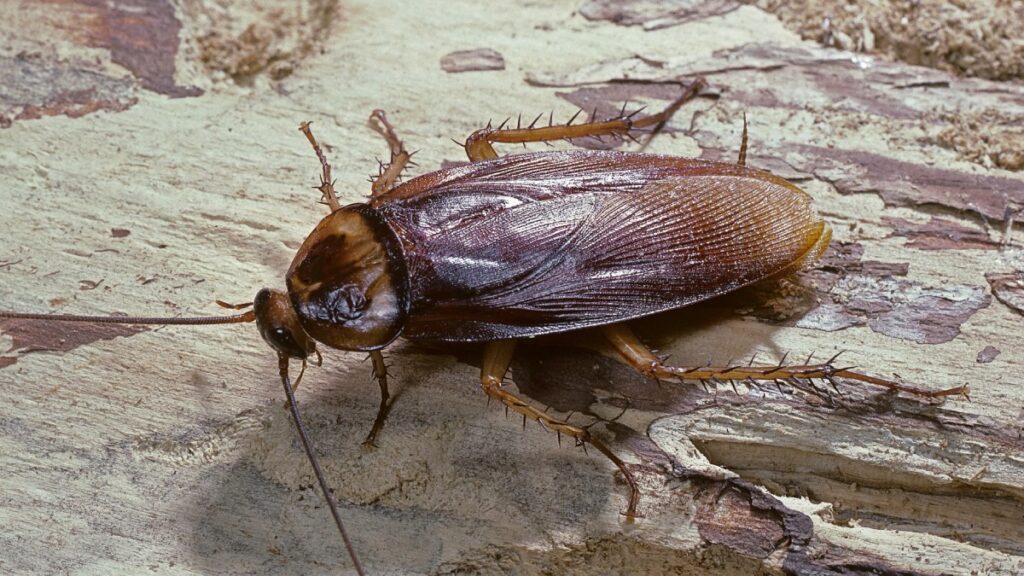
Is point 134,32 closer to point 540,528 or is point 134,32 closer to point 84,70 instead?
point 84,70

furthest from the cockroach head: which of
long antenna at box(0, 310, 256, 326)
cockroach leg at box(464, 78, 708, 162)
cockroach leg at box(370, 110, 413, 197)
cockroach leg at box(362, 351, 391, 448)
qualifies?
cockroach leg at box(464, 78, 708, 162)

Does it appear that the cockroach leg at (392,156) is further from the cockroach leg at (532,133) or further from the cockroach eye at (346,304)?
the cockroach eye at (346,304)

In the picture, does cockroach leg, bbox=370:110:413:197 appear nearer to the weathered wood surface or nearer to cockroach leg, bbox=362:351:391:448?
the weathered wood surface

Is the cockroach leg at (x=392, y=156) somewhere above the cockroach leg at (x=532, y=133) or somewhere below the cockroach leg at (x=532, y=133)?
below

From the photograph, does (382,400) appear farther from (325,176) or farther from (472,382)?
(325,176)

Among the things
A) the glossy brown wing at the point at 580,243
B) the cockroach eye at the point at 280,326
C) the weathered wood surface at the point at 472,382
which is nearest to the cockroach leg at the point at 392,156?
the weathered wood surface at the point at 472,382

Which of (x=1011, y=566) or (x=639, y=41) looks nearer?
(x=1011, y=566)

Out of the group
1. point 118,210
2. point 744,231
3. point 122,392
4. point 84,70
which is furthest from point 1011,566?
point 84,70
